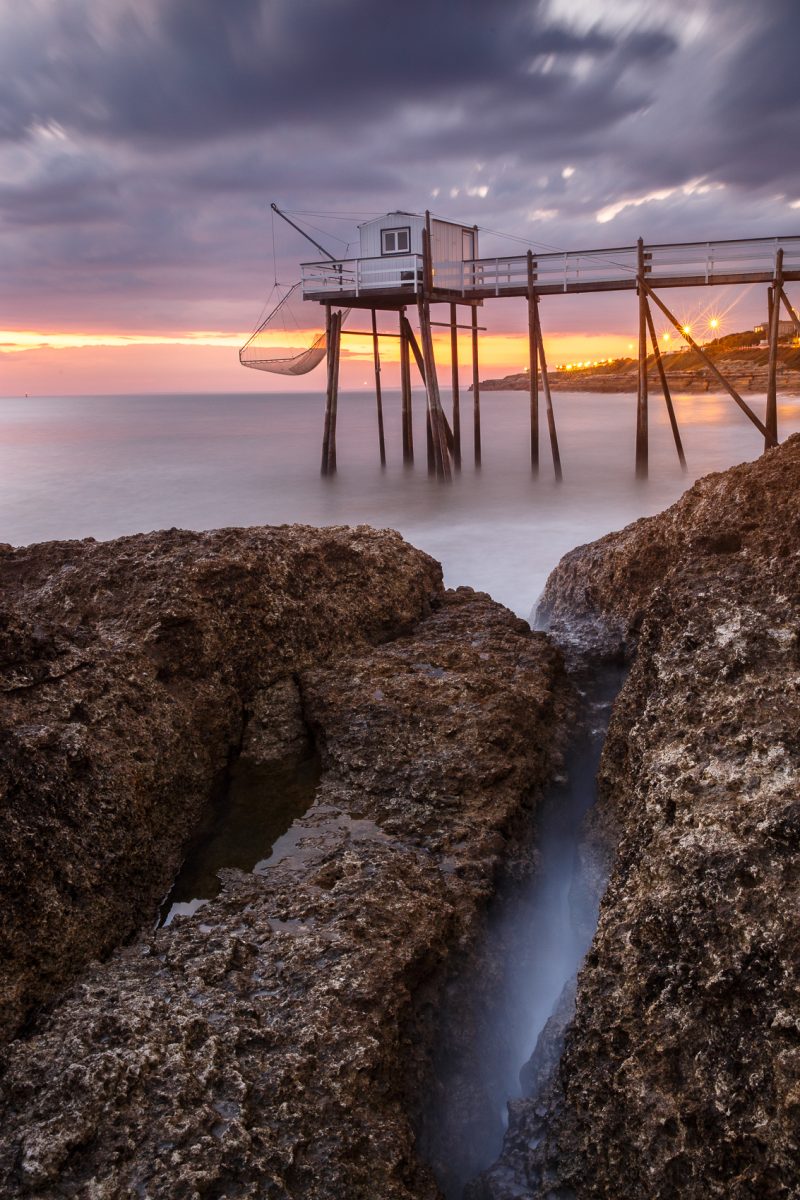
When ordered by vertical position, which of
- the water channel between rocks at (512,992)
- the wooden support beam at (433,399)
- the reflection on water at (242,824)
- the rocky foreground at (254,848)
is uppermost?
the wooden support beam at (433,399)

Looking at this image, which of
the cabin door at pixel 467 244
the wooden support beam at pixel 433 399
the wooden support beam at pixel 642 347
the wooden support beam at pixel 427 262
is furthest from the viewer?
the cabin door at pixel 467 244

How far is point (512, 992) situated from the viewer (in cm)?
289

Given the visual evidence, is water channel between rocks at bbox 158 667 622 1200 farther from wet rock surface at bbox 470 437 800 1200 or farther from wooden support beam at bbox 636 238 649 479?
wooden support beam at bbox 636 238 649 479

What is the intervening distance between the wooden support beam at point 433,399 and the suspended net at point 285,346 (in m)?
2.96

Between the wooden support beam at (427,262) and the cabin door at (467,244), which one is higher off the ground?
the cabin door at (467,244)

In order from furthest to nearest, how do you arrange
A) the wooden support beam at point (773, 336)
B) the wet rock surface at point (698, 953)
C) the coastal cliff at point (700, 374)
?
the coastal cliff at point (700, 374) → the wooden support beam at point (773, 336) → the wet rock surface at point (698, 953)

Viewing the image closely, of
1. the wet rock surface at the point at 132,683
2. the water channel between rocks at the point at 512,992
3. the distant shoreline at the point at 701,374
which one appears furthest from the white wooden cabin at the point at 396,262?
the distant shoreline at the point at 701,374

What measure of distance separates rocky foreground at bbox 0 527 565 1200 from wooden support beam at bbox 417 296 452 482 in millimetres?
10377

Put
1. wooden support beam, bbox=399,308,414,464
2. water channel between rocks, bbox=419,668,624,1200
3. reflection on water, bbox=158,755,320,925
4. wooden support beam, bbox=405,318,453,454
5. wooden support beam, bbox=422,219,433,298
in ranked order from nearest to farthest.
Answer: water channel between rocks, bbox=419,668,624,1200 → reflection on water, bbox=158,755,320,925 → wooden support beam, bbox=422,219,433,298 → wooden support beam, bbox=405,318,453,454 → wooden support beam, bbox=399,308,414,464

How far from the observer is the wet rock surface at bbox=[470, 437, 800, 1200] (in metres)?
1.90

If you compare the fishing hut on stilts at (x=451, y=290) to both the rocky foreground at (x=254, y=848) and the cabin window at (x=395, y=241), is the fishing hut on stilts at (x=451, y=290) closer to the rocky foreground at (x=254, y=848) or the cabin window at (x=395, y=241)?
the cabin window at (x=395, y=241)

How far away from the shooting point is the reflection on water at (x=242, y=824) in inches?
130

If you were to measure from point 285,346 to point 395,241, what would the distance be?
117 inches

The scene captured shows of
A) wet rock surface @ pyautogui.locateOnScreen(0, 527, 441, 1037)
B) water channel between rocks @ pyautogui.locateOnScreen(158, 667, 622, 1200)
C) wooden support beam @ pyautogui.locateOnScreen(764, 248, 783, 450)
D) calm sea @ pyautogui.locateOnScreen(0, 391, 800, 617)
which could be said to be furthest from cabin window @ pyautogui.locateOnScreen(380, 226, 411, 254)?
water channel between rocks @ pyautogui.locateOnScreen(158, 667, 622, 1200)
